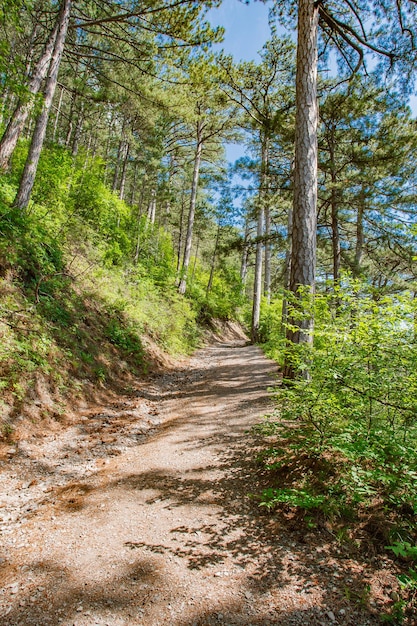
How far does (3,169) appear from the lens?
24.1 feet

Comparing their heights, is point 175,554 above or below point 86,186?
below

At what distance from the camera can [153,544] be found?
2604 millimetres

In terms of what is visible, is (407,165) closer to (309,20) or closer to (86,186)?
(309,20)

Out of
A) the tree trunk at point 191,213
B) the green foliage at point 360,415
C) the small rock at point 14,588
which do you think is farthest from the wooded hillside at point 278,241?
the tree trunk at point 191,213

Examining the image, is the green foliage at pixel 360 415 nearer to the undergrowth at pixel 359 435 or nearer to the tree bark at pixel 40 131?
the undergrowth at pixel 359 435

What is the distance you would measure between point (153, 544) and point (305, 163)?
5.36 m

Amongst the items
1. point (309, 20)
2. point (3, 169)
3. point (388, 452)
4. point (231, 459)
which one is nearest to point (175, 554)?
point (231, 459)

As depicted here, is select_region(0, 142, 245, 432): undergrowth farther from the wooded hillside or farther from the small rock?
the small rock

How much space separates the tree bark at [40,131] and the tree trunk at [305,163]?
5.28 metres

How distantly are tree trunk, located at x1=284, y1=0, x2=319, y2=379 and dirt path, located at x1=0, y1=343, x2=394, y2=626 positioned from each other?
2.23 m

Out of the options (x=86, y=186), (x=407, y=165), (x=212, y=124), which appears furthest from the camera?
(x=212, y=124)

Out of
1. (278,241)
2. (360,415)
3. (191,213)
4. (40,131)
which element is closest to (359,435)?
(360,415)

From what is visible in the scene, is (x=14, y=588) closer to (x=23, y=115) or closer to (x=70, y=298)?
(x=70, y=298)

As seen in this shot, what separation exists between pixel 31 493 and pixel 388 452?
3536mm
